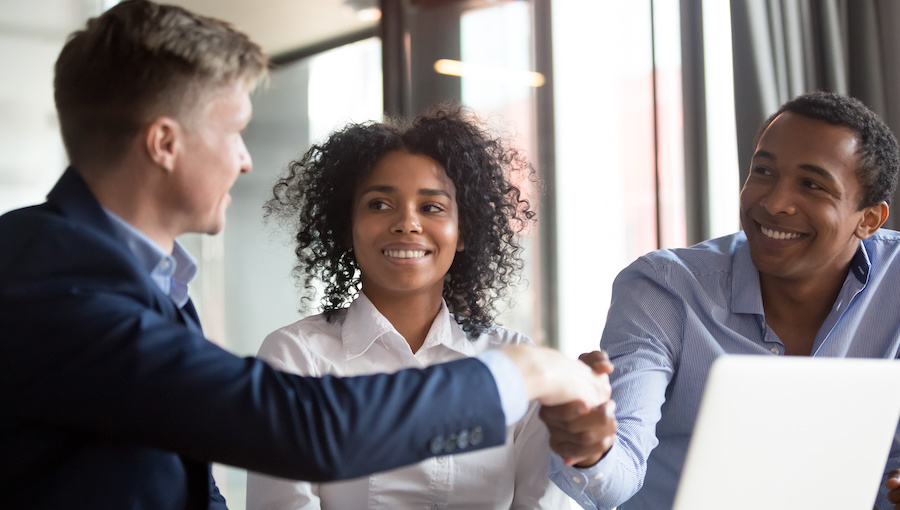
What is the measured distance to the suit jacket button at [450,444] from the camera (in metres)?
0.96

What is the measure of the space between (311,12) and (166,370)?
3.38 metres

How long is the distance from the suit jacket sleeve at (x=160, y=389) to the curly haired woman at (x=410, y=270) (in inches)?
25.8

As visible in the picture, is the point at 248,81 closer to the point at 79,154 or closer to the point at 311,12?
the point at 79,154

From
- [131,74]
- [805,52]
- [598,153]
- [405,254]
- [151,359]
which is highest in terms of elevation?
[805,52]

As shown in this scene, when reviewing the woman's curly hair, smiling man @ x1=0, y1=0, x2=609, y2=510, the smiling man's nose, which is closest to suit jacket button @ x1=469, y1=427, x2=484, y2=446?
smiling man @ x1=0, y1=0, x2=609, y2=510

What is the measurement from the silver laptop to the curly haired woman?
0.65 metres

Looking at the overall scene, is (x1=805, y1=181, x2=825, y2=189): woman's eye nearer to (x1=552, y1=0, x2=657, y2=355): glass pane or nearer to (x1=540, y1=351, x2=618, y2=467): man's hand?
(x1=540, y1=351, x2=618, y2=467): man's hand

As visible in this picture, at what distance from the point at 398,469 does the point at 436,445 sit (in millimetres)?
620

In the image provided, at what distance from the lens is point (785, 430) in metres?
1.02

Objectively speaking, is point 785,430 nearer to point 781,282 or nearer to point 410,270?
point 410,270

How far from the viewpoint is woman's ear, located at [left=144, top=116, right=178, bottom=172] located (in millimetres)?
1064

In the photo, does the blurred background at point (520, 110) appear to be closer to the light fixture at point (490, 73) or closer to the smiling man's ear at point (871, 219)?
the light fixture at point (490, 73)

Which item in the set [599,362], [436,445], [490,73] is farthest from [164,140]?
[490,73]

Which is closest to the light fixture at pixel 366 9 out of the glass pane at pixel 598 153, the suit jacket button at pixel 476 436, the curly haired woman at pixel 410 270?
the glass pane at pixel 598 153
